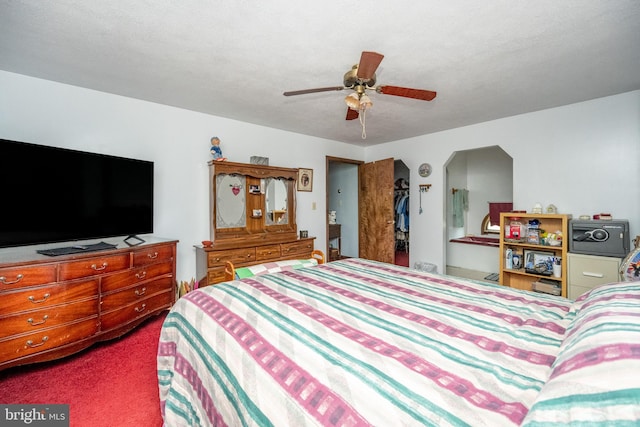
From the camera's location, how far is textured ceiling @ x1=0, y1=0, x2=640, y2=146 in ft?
5.27

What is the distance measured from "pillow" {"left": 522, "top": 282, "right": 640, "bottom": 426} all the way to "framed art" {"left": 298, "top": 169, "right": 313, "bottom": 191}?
376cm

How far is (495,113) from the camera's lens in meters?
3.43

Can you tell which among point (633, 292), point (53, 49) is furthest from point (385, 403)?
point (53, 49)

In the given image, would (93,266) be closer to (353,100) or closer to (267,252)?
(267,252)

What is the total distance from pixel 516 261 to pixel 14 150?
4.99 metres

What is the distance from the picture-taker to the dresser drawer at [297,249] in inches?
147

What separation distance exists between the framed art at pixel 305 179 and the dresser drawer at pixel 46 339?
2933 mm

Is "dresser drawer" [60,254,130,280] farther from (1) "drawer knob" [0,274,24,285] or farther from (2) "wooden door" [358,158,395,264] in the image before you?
(2) "wooden door" [358,158,395,264]

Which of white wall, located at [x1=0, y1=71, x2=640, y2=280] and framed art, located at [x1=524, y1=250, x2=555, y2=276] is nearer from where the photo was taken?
white wall, located at [x1=0, y1=71, x2=640, y2=280]

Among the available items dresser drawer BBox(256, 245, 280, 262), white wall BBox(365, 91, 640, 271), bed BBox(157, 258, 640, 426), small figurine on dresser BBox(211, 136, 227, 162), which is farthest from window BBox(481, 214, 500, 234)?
small figurine on dresser BBox(211, 136, 227, 162)

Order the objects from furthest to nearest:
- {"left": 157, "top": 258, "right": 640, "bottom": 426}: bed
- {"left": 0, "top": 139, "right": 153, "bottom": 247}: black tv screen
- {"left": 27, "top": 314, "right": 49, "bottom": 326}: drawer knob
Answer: {"left": 0, "top": 139, "right": 153, "bottom": 247}: black tv screen < {"left": 27, "top": 314, "right": 49, "bottom": 326}: drawer knob < {"left": 157, "top": 258, "right": 640, "bottom": 426}: bed

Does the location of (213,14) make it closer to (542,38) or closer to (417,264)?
(542,38)

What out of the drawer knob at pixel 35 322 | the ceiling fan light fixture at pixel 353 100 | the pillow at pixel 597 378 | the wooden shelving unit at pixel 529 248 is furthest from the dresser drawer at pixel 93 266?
the wooden shelving unit at pixel 529 248

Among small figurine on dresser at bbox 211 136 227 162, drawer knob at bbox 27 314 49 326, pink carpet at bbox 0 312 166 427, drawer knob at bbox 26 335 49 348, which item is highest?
small figurine on dresser at bbox 211 136 227 162
